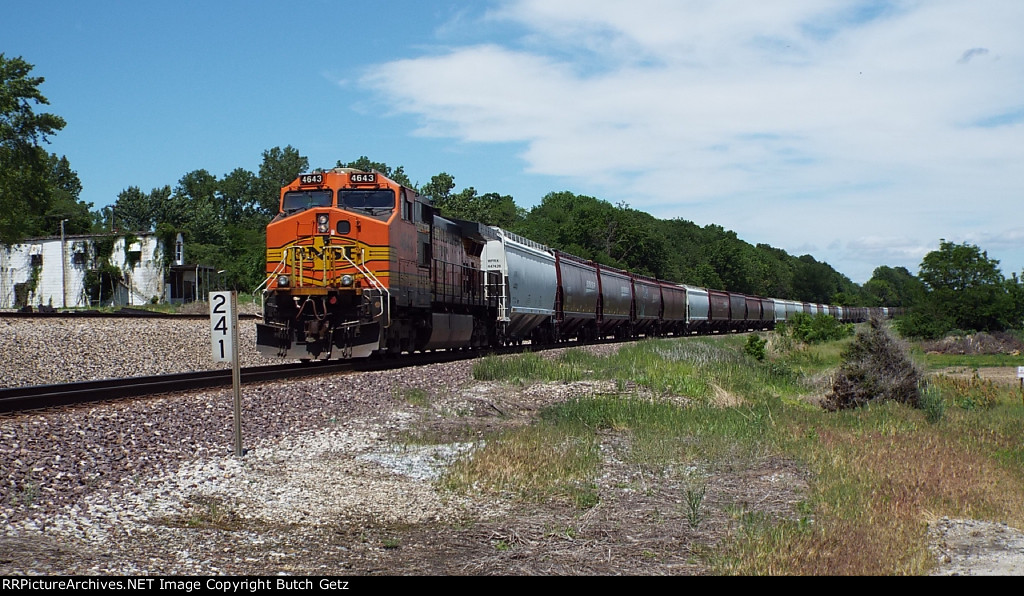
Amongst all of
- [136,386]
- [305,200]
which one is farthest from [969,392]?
[136,386]

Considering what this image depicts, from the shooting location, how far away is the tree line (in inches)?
1921

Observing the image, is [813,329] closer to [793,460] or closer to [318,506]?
[793,460]

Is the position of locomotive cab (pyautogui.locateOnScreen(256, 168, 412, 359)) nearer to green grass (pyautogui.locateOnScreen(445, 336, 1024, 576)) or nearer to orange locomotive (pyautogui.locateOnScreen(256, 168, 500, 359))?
orange locomotive (pyautogui.locateOnScreen(256, 168, 500, 359))

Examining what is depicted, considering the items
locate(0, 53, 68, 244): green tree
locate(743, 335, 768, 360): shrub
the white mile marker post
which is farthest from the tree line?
the white mile marker post

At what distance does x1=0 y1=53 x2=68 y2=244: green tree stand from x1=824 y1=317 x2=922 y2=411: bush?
147ft

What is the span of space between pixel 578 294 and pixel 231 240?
3203 inches

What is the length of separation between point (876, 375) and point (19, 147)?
47.9 metres

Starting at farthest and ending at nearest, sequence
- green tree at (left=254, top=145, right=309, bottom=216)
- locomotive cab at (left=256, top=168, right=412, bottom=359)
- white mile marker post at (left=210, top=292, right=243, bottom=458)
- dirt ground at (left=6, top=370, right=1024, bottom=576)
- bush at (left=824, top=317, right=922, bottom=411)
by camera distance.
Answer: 1. green tree at (left=254, top=145, right=309, bottom=216)
2. locomotive cab at (left=256, top=168, right=412, bottom=359)
3. bush at (left=824, top=317, right=922, bottom=411)
4. white mile marker post at (left=210, top=292, right=243, bottom=458)
5. dirt ground at (left=6, top=370, right=1024, bottom=576)

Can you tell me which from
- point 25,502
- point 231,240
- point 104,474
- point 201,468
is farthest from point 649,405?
point 231,240

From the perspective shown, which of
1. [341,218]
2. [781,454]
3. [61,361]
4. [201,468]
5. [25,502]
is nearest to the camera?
[25,502]

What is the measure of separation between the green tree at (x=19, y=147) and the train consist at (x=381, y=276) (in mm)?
33138

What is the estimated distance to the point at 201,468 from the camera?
27.4ft

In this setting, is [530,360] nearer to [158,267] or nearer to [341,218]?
[341,218]

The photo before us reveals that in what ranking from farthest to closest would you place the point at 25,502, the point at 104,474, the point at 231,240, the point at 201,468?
the point at 231,240 → the point at 201,468 → the point at 104,474 → the point at 25,502
